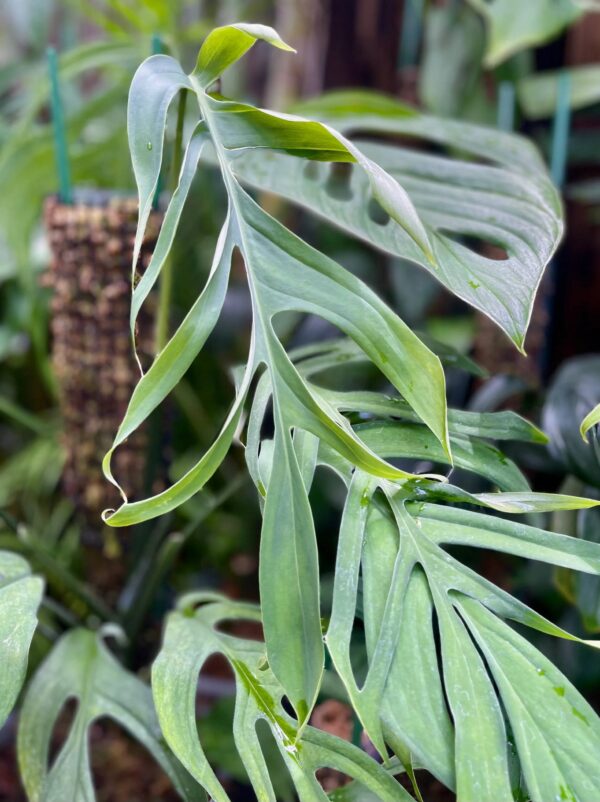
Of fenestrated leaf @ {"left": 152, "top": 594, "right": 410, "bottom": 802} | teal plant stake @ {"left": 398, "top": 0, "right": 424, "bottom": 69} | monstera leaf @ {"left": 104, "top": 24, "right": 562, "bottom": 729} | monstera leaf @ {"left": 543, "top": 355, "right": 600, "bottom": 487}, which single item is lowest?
fenestrated leaf @ {"left": 152, "top": 594, "right": 410, "bottom": 802}

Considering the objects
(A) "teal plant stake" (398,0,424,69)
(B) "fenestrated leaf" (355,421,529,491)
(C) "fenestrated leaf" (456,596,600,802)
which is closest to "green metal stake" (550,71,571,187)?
(A) "teal plant stake" (398,0,424,69)

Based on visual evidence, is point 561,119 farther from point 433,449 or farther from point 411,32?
point 433,449

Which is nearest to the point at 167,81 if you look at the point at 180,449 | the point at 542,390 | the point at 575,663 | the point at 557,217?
the point at 557,217

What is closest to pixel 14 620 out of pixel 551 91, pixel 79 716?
pixel 79 716

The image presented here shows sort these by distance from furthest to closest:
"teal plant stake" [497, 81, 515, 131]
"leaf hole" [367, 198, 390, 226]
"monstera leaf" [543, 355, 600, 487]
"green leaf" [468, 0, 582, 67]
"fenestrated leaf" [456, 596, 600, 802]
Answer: "teal plant stake" [497, 81, 515, 131], "green leaf" [468, 0, 582, 67], "leaf hole" [367, 198, 390, 226], "monstera leaf" [543, 355, 600, 487], "fenestrated leaf" [456, 596, 600, 802]

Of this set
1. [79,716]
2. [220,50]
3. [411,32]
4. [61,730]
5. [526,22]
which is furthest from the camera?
[411,32]

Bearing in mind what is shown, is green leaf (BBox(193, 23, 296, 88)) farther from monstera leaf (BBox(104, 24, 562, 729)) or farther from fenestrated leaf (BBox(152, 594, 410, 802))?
fenestrated leaf (BBox(152, 594, 410, 802))

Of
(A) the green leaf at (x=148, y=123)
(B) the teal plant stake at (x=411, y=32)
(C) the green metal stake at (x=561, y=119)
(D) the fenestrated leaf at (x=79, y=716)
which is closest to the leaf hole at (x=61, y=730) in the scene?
(D) the fenestrated leaf at (x=79, y=716)
